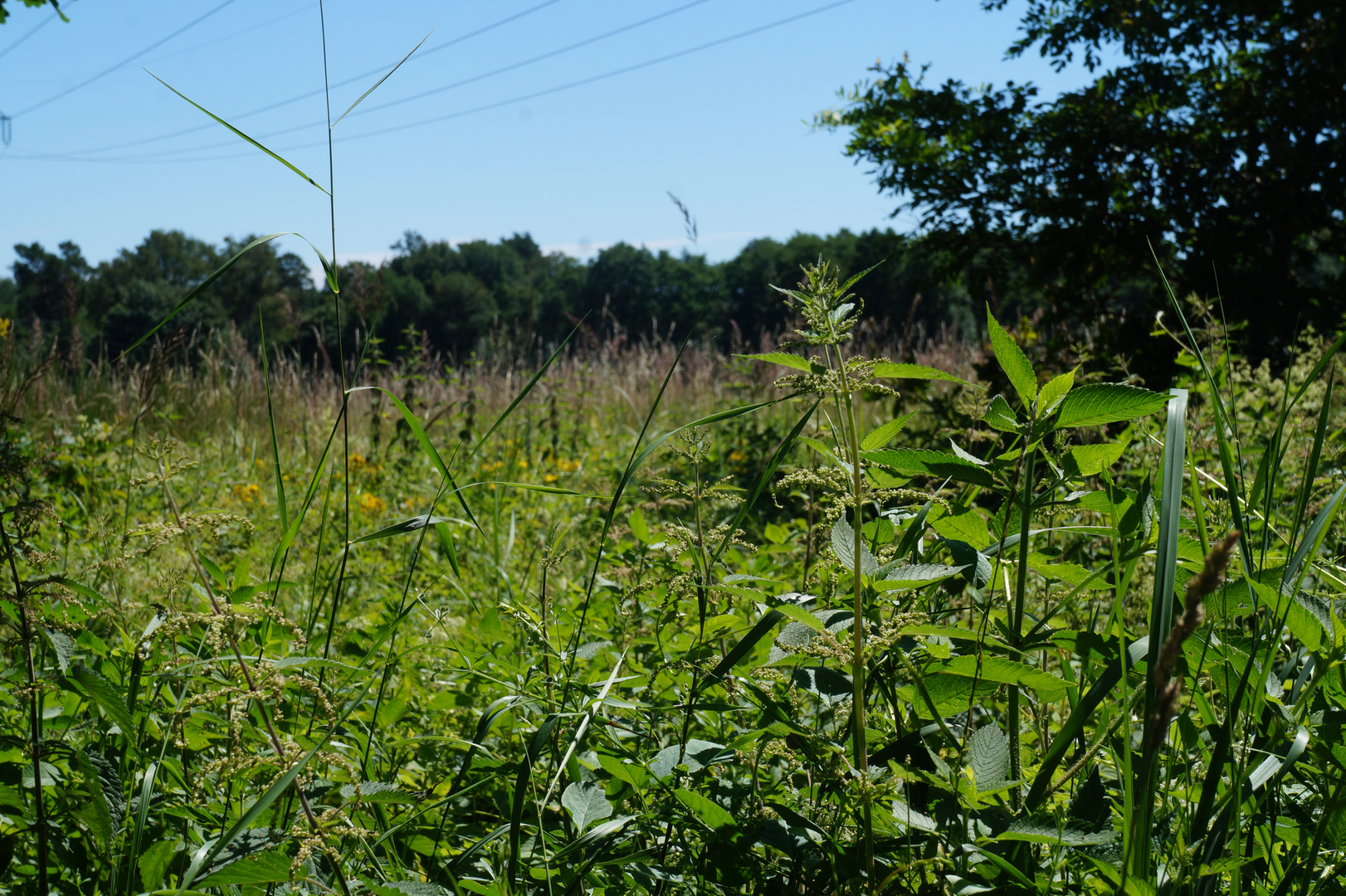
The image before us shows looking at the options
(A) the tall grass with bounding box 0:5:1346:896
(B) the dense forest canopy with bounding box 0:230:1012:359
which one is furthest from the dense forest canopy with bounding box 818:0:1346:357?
(B) the dense forest canopy with bounding box 0:230:1012:359

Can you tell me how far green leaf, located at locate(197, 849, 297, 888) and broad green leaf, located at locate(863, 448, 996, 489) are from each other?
63cm

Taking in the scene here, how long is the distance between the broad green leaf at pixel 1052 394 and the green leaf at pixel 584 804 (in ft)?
2.02

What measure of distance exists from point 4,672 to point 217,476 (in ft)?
9.96

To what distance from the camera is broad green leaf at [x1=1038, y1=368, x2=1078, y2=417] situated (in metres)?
0.84

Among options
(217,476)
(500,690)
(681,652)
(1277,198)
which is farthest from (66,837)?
(1277,198)

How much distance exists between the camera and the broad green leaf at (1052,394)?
2.76 ft

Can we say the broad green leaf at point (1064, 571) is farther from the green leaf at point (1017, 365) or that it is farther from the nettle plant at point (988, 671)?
the green leaf at point (1017, 365)

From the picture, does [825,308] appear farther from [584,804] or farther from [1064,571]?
[584,804]

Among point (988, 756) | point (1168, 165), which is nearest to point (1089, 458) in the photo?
point (988, 756)

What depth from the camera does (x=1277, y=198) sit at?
15.4 ft

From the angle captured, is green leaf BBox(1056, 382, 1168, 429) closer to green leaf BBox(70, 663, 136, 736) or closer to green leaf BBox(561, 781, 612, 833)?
green leaf BBox(561, 781, 612, 833)

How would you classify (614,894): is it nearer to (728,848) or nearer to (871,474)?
(728,848)

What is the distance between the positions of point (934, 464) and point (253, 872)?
683 mm

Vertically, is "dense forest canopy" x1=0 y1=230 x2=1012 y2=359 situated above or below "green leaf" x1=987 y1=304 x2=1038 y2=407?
above
